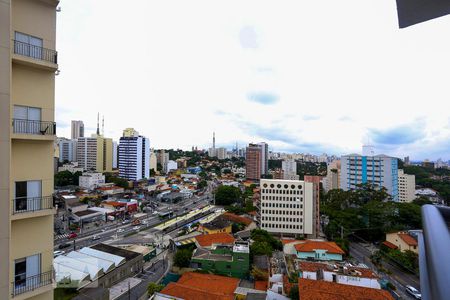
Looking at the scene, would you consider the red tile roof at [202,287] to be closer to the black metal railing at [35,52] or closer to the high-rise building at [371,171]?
the black metal railing at [35,52]

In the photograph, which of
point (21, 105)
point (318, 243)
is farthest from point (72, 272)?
point (318, 243)

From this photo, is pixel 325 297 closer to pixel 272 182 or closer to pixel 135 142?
pixel 272 182

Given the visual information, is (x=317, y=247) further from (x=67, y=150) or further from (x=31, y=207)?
(x=67, y=150)

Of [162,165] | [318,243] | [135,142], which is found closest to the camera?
[318,243]

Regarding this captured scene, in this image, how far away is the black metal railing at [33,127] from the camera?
1.99 m

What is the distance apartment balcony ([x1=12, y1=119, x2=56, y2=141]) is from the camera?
6.41 ft

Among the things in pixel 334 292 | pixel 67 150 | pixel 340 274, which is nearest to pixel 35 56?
pixel 334 292

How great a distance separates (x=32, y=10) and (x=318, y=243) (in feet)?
41.9

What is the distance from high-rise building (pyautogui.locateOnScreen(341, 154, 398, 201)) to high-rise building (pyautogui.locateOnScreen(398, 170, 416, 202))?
3.97 m

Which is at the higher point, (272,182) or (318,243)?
(272,182)

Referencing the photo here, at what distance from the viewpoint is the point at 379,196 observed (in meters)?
19.1

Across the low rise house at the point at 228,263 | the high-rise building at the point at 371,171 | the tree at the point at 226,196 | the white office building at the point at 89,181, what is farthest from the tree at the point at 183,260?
the white office building at the point at 89,181

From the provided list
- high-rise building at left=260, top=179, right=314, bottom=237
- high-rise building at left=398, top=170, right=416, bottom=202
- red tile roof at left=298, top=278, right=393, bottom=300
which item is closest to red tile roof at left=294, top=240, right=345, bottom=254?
high-rise building at left=260, top=179, right=314, bottom=237

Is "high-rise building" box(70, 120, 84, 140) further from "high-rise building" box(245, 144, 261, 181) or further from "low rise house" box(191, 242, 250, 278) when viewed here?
"low rise house" box(191, 242, 250, 278)
